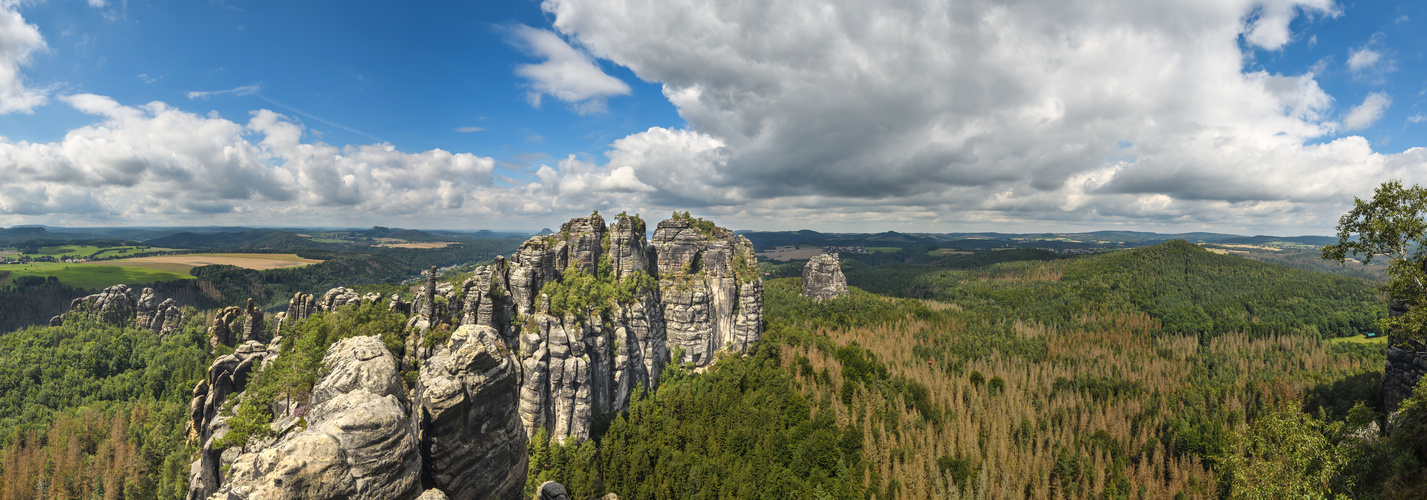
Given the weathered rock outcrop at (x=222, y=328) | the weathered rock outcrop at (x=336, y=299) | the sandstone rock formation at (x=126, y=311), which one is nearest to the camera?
the weathered rock outcrop at (x=222, y=328)

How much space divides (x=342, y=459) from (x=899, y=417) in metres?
70.3

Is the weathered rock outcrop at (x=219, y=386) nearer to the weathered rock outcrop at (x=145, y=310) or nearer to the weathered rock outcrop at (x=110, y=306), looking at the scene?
the weathered rock outcrop at (x=145, y=310)

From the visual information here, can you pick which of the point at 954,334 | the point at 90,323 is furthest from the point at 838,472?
the point at 90,323

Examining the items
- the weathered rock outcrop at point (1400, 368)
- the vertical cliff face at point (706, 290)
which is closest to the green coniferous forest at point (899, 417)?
the weathered rock outcrop at point (1400, 368)

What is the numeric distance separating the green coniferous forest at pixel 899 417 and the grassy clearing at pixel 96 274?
3729 inches

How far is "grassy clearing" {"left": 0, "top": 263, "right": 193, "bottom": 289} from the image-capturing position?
14988cm

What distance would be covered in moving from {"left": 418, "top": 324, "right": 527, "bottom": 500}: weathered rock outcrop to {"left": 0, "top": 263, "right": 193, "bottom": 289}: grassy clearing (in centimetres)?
22840

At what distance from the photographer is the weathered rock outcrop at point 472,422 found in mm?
16922

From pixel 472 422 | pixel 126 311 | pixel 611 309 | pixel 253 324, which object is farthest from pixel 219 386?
pixel 126 311

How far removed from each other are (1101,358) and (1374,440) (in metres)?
82.1

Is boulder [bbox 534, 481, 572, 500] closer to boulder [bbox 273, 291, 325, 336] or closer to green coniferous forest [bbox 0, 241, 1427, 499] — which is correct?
green coniferous forest [bbox 0, 241, 1427, 499]

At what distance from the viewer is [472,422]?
1808 centimetres

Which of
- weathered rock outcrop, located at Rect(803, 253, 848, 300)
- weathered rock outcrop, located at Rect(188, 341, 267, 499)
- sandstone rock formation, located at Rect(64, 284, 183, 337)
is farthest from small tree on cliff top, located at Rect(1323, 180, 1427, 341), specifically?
sandstone rock formation, located at Rect(64, 284, 183, 337)

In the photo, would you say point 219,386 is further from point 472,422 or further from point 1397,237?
point 1397,237
